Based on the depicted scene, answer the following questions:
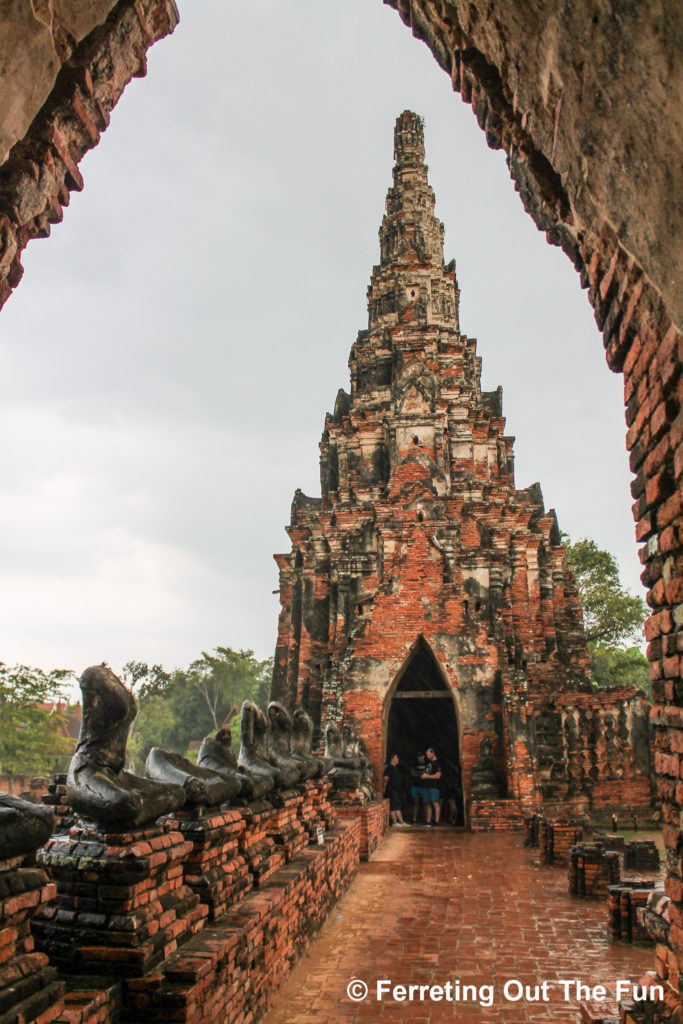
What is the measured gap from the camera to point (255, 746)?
655cm

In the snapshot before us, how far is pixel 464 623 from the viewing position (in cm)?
1438

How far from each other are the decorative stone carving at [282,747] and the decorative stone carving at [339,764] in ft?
8.45

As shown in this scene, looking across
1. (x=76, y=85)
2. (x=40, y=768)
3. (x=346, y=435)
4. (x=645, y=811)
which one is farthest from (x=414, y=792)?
(x=40, y=768)

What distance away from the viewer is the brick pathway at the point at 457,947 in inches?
183

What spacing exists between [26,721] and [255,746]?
74.0 feet

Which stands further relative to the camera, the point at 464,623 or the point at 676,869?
the point at 464,623

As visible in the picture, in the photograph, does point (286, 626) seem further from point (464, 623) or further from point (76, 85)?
point (76, 85)

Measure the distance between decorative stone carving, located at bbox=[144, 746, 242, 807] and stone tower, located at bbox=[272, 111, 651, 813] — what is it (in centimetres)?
906

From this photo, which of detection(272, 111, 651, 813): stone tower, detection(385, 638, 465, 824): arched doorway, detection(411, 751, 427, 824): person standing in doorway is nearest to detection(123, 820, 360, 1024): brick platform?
detection(272, 111, 651, 813): stone tower

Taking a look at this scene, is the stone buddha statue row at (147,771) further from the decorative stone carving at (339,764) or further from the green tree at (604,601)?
the green tree at (604,601)

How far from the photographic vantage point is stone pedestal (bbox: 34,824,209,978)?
3158mm

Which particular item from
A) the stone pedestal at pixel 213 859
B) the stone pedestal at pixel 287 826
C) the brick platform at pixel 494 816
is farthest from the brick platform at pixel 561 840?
the stone pedestal at pixel 213 859

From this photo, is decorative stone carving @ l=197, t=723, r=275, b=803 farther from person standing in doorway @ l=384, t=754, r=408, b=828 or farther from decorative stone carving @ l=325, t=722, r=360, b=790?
person standing in doorway @ l=384, t=754, r=408, b=828

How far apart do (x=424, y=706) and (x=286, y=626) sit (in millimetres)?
3970
